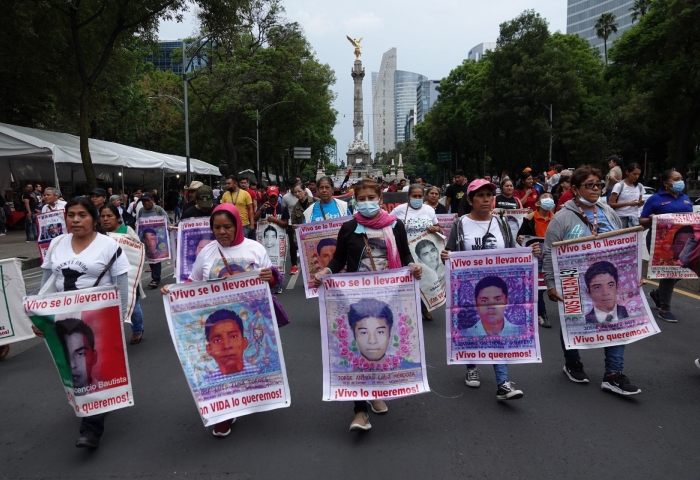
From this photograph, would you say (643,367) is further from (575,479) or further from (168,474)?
(168,474)

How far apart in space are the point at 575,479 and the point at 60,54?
70.4 ft

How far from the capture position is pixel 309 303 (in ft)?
26.4

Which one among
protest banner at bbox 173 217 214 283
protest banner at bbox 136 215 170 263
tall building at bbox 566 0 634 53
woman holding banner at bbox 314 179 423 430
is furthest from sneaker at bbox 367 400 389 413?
tall building at bbox 566 0 634 53

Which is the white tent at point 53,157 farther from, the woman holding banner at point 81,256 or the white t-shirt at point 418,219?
the woman holding banner at point 81,256

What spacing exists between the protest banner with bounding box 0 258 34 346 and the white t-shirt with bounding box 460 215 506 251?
4.44m

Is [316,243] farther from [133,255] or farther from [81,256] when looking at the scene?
[81,256]

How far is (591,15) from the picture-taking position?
465 ft

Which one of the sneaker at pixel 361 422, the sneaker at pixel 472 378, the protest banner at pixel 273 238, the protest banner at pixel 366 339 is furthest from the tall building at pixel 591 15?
the sneaker at pixel 361 422

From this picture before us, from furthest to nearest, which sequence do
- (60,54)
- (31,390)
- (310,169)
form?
(310,169), (60,54), (31,390)

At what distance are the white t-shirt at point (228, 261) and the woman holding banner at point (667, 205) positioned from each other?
16.3 ft

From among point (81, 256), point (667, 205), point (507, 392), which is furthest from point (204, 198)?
point (667, 205)

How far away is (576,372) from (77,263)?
159 inches

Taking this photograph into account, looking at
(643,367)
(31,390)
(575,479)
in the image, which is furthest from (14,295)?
(643,367)

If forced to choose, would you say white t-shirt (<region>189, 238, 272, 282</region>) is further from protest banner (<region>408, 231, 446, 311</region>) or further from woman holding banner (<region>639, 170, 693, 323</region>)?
woman holding banner (<region>639, 170, 693, 323</region>)
